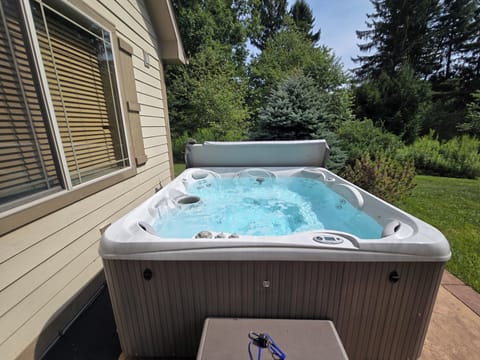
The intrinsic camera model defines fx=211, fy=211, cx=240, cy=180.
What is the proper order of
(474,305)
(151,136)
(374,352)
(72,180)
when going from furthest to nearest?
1. (151,136)
2. (72,180)
3. (474,305)
4. (374,352)

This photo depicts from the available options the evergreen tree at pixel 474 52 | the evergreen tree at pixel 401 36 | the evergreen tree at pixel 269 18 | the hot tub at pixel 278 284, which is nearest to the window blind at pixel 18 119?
the hot tub at pixel 278 284

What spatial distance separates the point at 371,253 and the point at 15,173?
6.32ft

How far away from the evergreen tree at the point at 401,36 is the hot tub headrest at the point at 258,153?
12.6 metres

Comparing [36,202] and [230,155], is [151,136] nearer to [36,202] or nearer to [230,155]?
[230,155]

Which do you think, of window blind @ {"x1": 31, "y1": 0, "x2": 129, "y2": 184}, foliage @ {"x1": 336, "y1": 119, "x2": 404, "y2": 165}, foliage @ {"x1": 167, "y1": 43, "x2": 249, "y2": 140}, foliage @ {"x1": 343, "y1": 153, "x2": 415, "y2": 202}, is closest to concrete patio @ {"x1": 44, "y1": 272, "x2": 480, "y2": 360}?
window blind @ {"x1": 31, "y1": 0, "x2": 129, "y2": 184}

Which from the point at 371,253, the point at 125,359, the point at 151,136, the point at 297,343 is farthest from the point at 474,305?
the point at 151,136

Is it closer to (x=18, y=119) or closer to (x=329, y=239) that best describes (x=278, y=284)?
(x=329, y=239)

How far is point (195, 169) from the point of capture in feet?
9.92

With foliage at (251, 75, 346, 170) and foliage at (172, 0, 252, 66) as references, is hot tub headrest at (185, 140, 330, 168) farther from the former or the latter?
foliage at (172, 0, 252, 66)

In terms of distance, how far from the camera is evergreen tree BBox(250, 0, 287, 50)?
1166 cm

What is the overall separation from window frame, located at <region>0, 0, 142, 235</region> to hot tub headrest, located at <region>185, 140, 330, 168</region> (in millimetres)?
833

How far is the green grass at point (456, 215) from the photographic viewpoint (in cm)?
185

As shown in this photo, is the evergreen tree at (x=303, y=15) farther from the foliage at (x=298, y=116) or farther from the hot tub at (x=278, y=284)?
the hot tub at (x=278, y=284)

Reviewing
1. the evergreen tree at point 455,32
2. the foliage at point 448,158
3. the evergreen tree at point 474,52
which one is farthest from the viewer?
the evergreen tree at point 474,52
